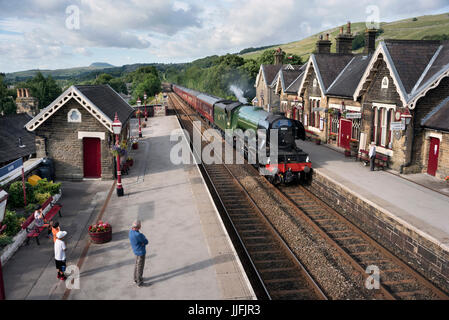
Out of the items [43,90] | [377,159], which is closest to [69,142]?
[377,159]

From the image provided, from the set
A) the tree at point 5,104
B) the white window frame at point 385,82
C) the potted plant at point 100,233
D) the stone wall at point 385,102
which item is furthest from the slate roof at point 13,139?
the tree at point 5,104

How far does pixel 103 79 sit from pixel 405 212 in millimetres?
158897

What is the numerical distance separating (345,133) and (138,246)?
19741 millimetres

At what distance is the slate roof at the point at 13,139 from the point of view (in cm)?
2296

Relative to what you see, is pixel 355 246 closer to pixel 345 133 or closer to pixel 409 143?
pixel 409 143

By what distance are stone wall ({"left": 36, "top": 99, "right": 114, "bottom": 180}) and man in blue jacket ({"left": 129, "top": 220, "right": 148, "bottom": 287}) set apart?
34.5 ft

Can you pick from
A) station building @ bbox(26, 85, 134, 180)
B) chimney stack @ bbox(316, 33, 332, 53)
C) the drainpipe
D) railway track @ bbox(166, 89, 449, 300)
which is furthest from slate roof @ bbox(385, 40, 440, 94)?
station building @ bbox(26, 85, 134, 180)

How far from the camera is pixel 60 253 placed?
869 centimetres

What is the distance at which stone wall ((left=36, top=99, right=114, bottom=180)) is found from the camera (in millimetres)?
17578

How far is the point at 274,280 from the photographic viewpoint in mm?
9664

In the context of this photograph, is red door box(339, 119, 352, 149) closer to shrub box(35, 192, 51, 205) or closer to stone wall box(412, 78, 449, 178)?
stone wall box(412, 78, 449, 178)

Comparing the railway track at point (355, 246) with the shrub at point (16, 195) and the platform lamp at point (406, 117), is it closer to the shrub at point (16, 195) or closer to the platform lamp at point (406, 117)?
the platform lamp at point (406, 117)
